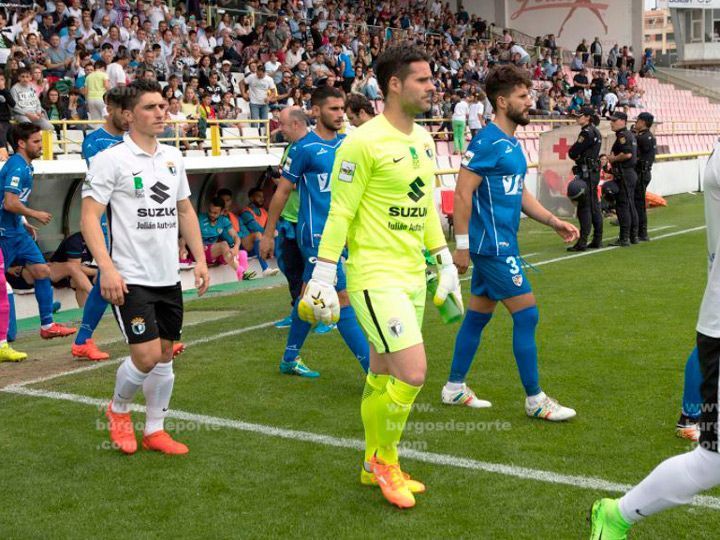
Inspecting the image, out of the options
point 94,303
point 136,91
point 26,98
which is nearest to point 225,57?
point 26,98

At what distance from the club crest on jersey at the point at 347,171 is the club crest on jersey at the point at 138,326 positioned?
1446mm

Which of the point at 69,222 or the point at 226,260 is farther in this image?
the point at 226,260

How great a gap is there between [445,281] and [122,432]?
2119 mm

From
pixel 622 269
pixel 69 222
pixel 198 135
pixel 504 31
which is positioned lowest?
pixel 622 269

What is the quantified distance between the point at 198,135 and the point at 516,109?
11019 mm

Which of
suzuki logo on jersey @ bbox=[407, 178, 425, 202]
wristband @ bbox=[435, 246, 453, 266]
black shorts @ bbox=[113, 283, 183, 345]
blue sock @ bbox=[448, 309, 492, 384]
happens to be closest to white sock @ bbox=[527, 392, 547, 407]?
blue sock @ bbox=[448, 309, 492, 384]

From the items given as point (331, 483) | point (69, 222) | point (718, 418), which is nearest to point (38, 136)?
point (69, 222)

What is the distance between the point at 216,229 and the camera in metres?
14.8

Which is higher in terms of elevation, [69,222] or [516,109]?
[516,109]

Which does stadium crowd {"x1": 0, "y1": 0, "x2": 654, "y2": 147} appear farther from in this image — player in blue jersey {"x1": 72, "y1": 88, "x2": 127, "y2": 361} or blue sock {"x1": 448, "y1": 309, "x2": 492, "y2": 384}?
blue sock {"x1": 448, "y1": 309, "x2": 492, "y2": 384}

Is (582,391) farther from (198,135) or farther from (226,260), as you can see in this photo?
(198,135)

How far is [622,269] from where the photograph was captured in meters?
12.4

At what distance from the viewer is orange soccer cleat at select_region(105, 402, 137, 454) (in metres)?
5.41

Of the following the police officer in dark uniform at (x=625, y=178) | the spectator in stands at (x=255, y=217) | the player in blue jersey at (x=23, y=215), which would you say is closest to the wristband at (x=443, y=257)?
the player in blue jersey at (x=23, y=215)
